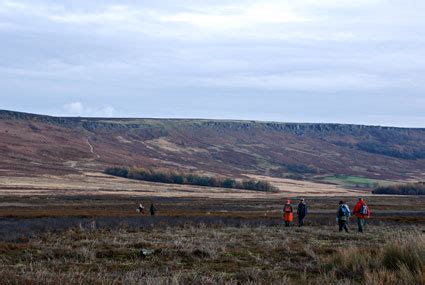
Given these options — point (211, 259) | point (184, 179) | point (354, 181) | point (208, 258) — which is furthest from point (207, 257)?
point (354, 181)

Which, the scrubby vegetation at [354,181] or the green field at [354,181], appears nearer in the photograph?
the green field at [354,181]

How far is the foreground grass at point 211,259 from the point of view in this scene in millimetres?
11836

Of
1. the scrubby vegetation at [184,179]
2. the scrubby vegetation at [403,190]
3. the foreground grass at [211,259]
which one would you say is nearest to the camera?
the foreground grass at [211,259]

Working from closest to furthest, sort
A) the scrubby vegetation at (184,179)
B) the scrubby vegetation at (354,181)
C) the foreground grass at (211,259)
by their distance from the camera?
the foreground grass at (211,259) < the scrubby vegetation at (184,179) < the scrubby vegetation at (354,181)

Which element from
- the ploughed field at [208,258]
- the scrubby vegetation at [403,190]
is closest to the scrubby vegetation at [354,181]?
the scrubby vegetation at [403,190]

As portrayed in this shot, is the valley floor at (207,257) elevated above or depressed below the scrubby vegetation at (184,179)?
above

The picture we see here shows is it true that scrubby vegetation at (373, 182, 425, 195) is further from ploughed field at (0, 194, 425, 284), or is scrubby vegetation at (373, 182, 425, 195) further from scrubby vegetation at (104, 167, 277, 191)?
ploughed field at (0, 194, 425, 284)

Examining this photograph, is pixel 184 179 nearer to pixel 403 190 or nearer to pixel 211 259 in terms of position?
pixel 403 190

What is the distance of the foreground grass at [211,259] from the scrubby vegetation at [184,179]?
95447 mm

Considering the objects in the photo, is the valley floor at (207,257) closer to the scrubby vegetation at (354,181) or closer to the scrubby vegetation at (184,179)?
the scrubby vegetation at (184,179)

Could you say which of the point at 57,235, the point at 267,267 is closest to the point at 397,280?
the point at 267,267

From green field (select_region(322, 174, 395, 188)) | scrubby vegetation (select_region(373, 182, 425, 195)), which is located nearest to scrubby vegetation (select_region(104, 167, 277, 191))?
scrubby vegetation (select_region(373, 182, 425, 195))

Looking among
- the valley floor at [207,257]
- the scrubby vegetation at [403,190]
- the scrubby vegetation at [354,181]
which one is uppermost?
the valley floor at [207,257]

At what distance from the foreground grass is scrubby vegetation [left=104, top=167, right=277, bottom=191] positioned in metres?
95.4
